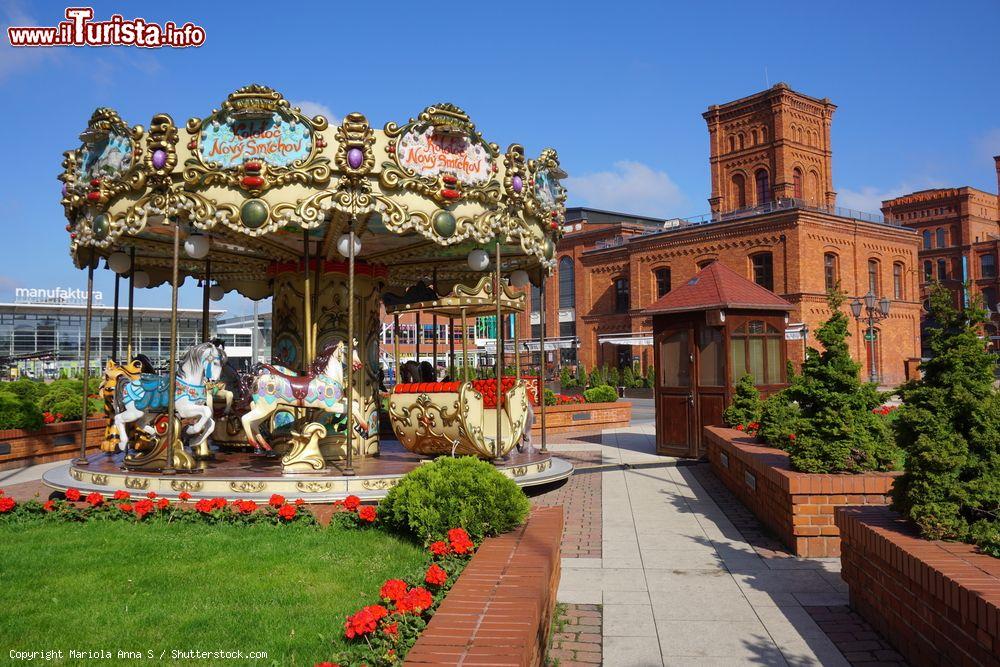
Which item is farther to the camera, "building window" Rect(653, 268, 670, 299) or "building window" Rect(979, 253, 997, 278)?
"building window" Rect(979, 253, 997, 278)

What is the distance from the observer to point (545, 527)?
625cm

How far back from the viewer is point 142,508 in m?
8.08

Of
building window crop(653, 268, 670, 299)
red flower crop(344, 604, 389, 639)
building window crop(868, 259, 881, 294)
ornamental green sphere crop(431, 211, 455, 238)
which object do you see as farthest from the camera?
building window crop(653, 268, 670, 299)

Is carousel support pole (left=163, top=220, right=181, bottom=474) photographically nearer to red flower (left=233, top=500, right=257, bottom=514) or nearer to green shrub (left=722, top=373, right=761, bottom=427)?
red flower (left=233, top=500, right=257, bottom=514)

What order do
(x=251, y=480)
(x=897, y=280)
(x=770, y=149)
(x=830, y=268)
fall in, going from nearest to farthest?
(x=251, y=480), (x=830, y=268), (x=897, y=280), (x=770, y=149)

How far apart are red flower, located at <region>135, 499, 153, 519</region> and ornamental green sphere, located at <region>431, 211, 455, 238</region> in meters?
4.97

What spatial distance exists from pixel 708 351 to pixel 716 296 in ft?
3.74

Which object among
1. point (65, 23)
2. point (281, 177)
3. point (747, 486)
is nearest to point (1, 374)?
point (65, 23)

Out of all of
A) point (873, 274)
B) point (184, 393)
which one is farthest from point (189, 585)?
point (873, 274)

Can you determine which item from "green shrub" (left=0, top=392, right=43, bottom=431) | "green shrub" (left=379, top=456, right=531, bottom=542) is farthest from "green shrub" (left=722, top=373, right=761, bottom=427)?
"green shrub" (left=0, top=392, right=43, bottom=431)

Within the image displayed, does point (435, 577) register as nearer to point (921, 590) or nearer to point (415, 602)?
point (415, 602)

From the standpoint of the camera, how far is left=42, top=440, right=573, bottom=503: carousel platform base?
918 centimetres

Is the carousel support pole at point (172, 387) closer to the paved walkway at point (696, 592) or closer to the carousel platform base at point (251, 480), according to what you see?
the carousel platform base at point (251, 480)

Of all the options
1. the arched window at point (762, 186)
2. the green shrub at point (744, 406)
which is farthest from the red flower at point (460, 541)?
the arched window at point (762, 186)
